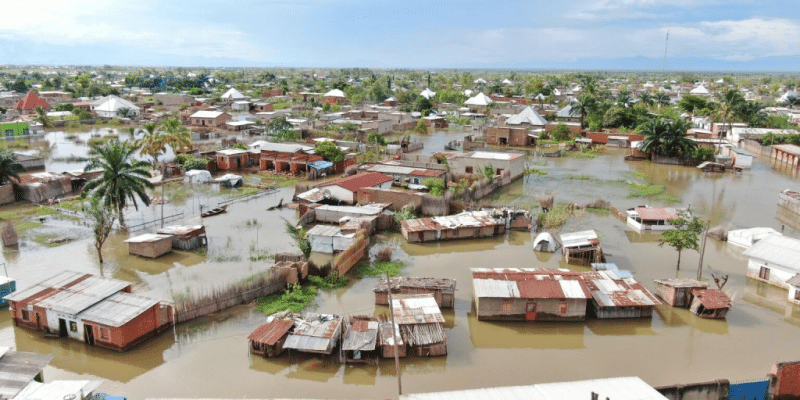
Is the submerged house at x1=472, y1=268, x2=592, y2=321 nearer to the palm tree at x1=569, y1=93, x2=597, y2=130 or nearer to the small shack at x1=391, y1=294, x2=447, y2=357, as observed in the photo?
the small shack at x1=391, y1=294, x2=447, y2=357

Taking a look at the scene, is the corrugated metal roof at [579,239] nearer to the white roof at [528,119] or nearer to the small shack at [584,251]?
the small shack at [584,251]

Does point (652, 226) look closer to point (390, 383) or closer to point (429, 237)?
point (429, 237)

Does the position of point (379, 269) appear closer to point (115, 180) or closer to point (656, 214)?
point (115, 180)

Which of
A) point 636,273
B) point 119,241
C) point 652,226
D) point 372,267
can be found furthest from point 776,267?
point 119,241

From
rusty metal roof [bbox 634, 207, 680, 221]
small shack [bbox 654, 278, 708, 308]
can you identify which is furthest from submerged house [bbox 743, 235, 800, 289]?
rusty metal roof [bbox 634, 207, 680, 221]

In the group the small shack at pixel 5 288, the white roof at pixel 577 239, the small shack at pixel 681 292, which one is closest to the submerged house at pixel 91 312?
the small shack at pixel 5 288

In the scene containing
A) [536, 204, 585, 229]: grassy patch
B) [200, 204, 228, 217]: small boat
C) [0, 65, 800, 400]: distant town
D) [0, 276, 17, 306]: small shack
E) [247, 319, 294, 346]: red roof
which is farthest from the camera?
[200, 204, 228, 217]: small boat
